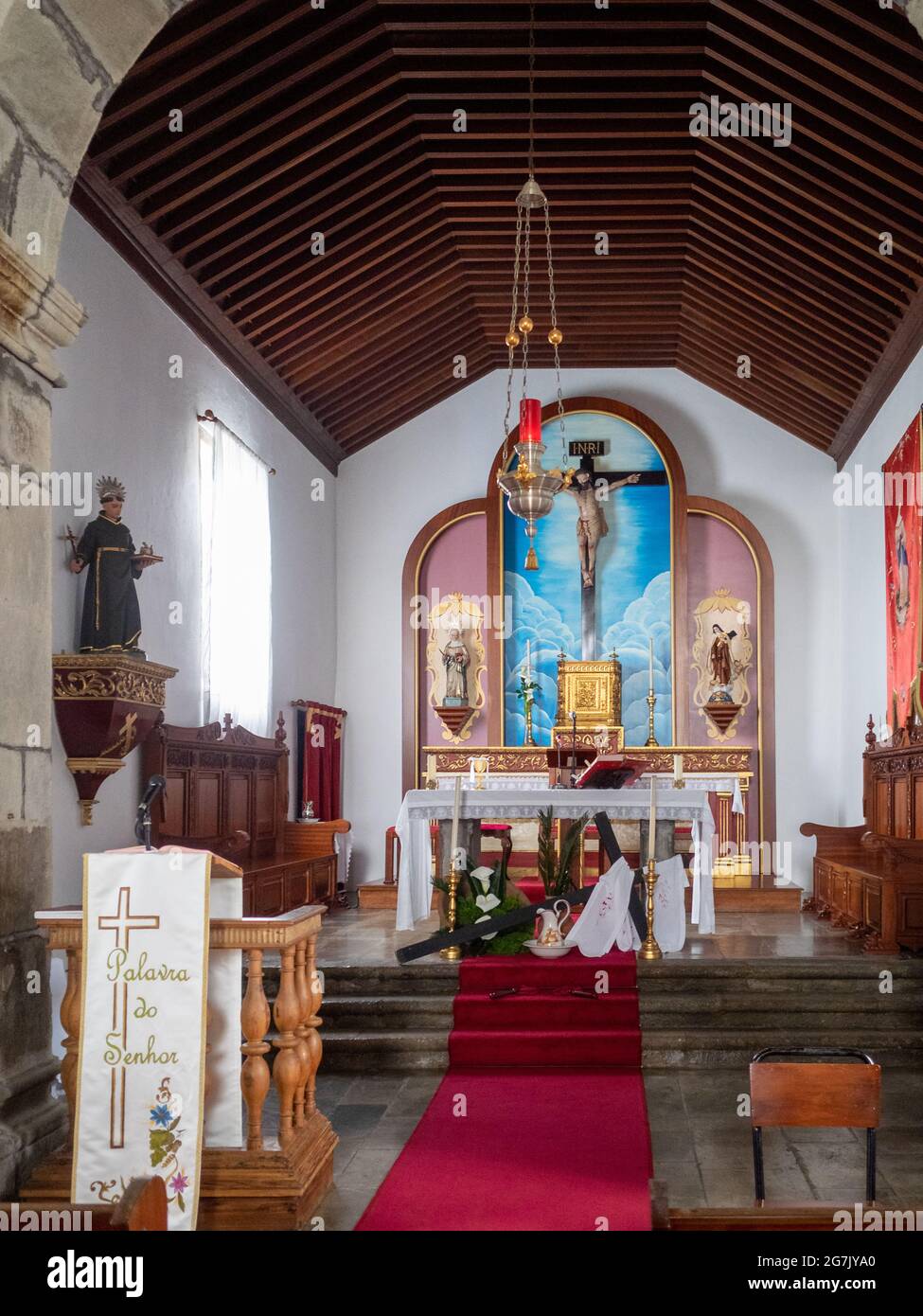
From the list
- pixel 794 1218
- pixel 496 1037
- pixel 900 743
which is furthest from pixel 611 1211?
pixel 900 743

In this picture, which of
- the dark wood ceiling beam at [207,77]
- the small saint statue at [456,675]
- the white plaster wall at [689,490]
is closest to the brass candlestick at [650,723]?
the white plaster wall at [689,490]

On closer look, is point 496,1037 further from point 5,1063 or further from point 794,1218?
point 794,1218

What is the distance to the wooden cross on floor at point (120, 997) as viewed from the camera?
155 inches

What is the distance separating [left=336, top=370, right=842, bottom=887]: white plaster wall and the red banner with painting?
229 cm

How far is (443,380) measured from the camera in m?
12.8

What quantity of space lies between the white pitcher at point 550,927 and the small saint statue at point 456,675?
496 centimetres

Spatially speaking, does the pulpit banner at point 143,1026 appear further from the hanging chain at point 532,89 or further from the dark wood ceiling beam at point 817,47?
the dark wood ceiling beam at point 817,47

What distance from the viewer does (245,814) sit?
31.6 ft

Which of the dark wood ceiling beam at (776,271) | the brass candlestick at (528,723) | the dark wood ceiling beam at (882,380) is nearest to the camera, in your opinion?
the dark wood ceiling beam at (882,380)

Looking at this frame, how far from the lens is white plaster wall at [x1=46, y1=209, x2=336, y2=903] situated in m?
6.82

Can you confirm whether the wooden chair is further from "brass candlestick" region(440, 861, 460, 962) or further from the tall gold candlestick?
the tall gold candlestick

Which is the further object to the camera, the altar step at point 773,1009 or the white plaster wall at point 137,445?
the white plaster wall at point 137,445

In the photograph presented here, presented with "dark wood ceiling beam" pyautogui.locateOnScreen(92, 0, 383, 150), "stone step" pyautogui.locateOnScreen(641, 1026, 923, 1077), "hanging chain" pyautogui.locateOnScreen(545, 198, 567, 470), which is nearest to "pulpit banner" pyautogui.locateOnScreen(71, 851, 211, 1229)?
"stone step" pyautogui.locateOnScreen(641, 1026, 923, 1077)

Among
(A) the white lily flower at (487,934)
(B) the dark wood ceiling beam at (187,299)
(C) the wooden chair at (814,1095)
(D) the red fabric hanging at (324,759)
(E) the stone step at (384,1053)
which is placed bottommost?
(E) the stone step at (384,1053)
